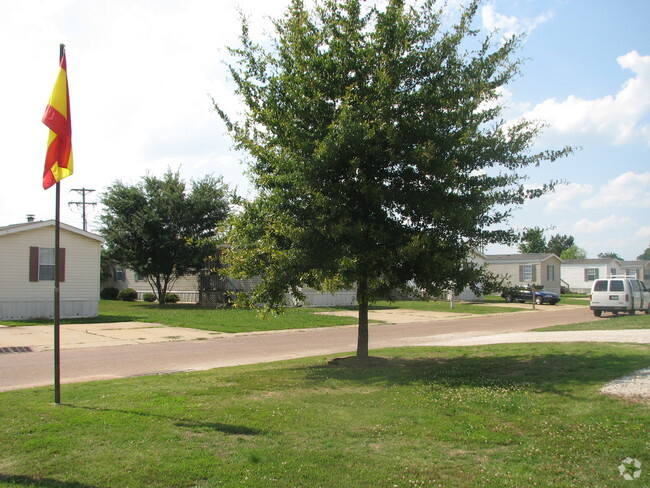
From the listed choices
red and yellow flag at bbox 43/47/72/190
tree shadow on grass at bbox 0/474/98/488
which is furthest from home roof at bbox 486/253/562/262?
tree shadow on grass at bbox 0/474/98/488

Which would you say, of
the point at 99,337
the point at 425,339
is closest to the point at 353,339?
the point at 425,339

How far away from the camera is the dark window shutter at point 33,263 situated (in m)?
23.7

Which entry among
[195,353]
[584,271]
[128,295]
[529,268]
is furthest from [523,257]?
[195,353]

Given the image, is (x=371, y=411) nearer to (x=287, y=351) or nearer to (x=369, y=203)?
(x=369, y=203)

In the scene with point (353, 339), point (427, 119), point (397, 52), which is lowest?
point (353, 339)

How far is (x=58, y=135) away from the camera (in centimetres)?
734

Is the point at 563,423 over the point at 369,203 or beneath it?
beneath

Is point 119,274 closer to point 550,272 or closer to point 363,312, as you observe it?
point 550,272

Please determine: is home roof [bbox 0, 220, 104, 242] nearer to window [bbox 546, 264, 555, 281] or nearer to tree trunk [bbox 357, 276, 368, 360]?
tree trunk [bbox 357, 276, 368, 360]

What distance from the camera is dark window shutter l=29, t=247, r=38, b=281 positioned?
23.7 meters

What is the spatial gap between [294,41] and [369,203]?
3.20 m

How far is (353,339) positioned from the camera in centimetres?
1795

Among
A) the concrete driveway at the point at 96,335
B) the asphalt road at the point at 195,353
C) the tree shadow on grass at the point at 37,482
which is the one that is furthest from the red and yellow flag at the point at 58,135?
the concrete driveway at the point at 96,335

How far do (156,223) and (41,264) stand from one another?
772 cm
